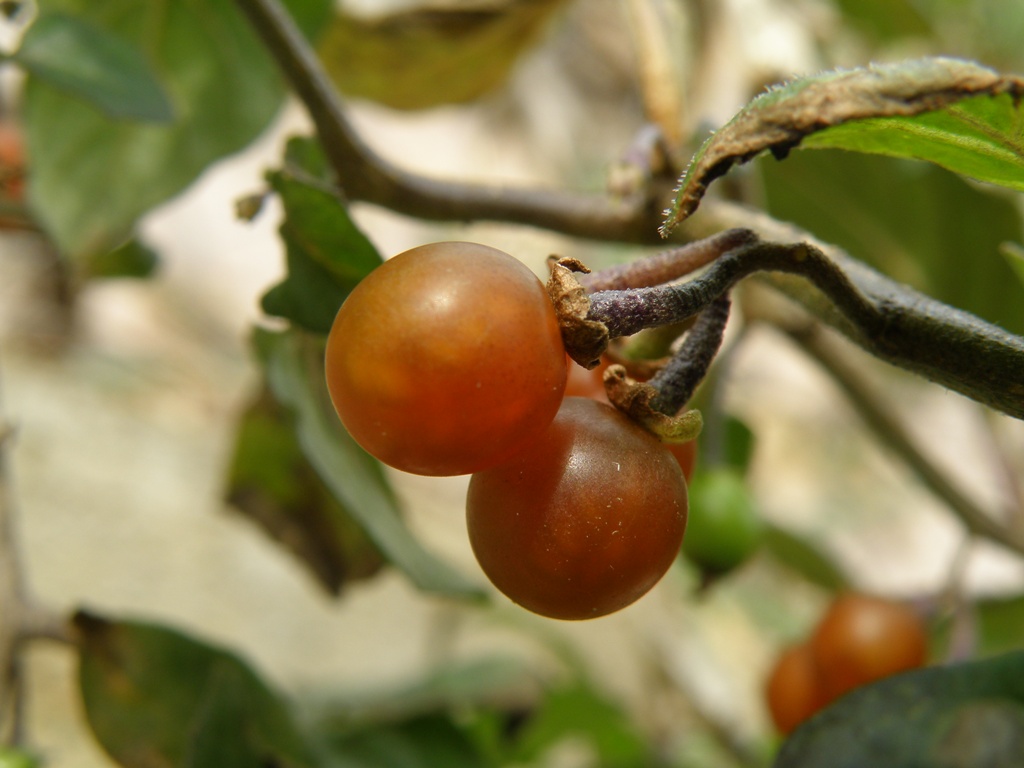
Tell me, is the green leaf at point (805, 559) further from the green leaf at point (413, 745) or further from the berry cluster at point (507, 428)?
the berry cluster at point (507, 428)

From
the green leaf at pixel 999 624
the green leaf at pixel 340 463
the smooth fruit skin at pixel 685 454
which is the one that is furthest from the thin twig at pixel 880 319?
the green leaf at pixel 999 624

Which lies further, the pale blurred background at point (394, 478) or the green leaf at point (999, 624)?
the pale blurred background at point (394, 478)

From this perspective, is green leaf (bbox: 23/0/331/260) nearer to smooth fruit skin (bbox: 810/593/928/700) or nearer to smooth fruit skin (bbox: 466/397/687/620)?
smooth fruit skin (bbox: 466/397/687/620)

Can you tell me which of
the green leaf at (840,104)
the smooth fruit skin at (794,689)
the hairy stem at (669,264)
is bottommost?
the smooth fruit skin at (794,689)

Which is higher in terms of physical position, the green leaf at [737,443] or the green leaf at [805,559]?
the green leaf at [737,443]

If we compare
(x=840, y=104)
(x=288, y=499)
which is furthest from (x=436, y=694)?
(x=840, y=104)

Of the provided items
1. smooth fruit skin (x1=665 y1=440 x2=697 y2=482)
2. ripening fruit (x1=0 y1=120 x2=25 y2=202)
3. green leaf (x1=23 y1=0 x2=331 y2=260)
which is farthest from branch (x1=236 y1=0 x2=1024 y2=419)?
ripening fruit (x1=0 y1=120 x2=25 y2=202)

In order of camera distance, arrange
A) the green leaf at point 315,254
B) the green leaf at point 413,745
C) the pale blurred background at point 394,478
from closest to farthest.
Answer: the green leaf at point 315,254 < the green leaf at point 413,745 < the pale blurred background at point 394,478

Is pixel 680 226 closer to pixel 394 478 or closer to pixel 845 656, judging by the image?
pixel 845 656
